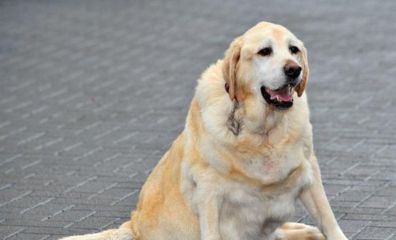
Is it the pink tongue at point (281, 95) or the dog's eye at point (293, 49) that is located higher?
the dog's eye at point (293, 49)

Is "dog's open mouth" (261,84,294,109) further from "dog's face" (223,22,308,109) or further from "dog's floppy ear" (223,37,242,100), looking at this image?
"dog's floppy ear" (223,37,242,100)

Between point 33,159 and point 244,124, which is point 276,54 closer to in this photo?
point 244,124

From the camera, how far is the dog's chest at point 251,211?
249 inches

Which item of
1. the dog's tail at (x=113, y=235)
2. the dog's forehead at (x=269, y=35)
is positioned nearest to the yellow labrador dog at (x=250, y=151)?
the dog's forehead at (x=269, y=35)

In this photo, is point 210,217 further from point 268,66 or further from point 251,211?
point 268,66

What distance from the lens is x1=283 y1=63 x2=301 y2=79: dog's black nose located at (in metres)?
6.05

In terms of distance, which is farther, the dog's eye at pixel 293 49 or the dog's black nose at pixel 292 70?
the dog's eye at pixel 293 49

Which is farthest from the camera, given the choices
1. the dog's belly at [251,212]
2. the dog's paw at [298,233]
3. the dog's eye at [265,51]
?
the dog's paw at [298,233]

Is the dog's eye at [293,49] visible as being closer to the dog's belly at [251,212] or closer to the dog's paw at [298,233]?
the dog's belly at [251,212]

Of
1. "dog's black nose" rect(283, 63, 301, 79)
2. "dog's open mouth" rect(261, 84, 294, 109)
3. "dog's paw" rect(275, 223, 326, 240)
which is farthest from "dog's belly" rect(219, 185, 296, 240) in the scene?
"dog's black nose" rect(283, 63, 301, 79)

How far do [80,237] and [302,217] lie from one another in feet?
4.55

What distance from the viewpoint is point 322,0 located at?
15461 mm

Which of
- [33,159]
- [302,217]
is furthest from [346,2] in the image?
[302,217]

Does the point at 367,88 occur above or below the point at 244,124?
below
